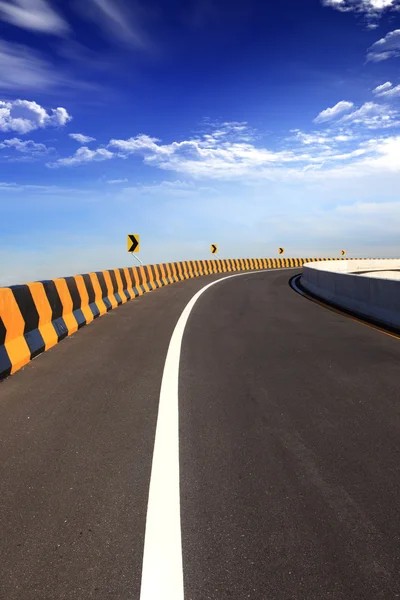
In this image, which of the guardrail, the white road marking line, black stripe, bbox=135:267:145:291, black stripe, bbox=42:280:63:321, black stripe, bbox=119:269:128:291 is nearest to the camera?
the white road marking line

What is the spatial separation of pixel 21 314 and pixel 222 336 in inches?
143

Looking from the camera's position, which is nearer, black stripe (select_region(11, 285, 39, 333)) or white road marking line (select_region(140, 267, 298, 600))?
white road marking line (select_region(140, 267, 298, 600))

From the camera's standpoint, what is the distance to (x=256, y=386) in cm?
597

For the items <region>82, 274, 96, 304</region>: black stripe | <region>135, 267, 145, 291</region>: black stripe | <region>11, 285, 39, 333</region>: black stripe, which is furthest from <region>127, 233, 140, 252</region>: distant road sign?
<region>11, 285, 39, 333</region>: black stripe

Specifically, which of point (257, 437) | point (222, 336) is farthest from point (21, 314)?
point (257, 437)

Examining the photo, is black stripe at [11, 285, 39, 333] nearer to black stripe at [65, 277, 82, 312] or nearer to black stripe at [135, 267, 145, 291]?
black stripe at [65, 277, 82, 312]

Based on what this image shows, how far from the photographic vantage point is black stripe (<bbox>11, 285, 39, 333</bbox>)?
743cm

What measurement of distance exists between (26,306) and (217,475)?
4.98 metres

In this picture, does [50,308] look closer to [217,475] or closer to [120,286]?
[217,475]

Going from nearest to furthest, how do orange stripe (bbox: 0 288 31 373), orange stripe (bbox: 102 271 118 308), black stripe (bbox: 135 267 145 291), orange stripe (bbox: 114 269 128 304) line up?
orange stripe (bbox: 0 288 31 373)
orange stripe (bbox: 102 271 118 308)
orange stripe (bbox: 114 269 128 304)
black stripe (bbox: 135 267 145 291)

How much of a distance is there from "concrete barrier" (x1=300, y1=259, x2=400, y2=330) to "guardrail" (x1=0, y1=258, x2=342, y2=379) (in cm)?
651

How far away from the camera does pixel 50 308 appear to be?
29.1 ft

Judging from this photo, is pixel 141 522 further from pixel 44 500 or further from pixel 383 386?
pixel 383 386

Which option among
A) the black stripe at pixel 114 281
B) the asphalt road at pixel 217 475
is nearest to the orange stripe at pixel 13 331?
the asphalt road at pixel 217 475
